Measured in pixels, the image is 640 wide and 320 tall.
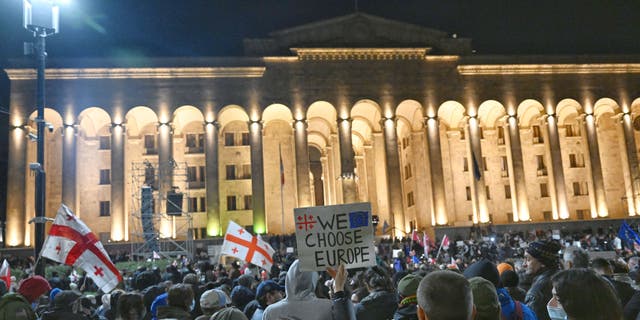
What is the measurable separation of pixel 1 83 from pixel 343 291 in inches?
2071

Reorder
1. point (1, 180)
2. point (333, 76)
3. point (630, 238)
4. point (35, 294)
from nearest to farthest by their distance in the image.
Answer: point (35, 294) → point (630, 238) → point (333, 76) → point (1, 180)

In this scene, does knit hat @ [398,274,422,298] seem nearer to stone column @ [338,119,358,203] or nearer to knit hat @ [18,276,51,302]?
knit hat @ [18,276,51,302]

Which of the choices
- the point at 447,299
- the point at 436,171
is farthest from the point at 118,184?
the point at 447,299

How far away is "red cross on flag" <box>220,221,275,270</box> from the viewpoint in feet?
45.0

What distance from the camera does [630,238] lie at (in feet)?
65.9

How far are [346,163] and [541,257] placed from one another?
36.8 meters

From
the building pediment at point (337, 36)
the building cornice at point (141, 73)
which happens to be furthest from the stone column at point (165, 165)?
the building pediment at point (337, 36)

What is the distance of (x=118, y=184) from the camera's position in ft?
133

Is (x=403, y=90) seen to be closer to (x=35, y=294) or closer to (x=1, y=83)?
(x=1, y=83)

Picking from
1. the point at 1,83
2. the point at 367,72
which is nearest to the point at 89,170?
the point at 1,83

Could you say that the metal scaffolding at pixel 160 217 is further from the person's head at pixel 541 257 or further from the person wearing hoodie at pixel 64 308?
the person's head at pixel 541 257

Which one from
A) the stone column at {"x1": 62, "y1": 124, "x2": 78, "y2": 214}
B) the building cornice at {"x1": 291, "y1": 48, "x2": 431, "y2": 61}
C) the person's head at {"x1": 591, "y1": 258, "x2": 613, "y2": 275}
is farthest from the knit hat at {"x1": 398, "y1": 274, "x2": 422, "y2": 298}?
the building cornice at {"x1": 291, "y1": 48, "x2": 431, "y2": 61}

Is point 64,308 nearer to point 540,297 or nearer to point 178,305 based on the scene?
point 178,305

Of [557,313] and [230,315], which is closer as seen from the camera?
[557,313]
